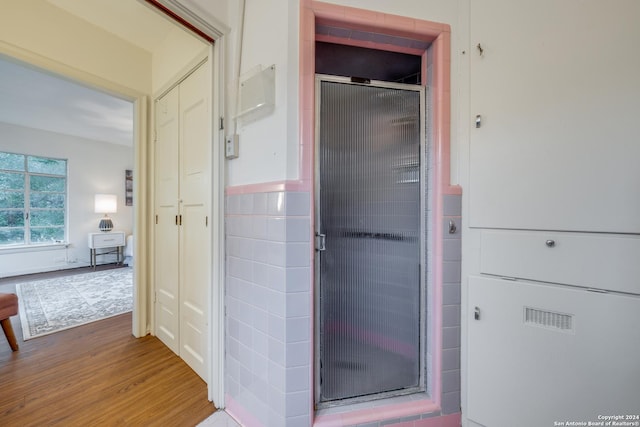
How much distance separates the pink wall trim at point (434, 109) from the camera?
112 centimetres

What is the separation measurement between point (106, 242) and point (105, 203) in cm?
80

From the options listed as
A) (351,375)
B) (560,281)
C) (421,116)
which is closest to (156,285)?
(351,375)

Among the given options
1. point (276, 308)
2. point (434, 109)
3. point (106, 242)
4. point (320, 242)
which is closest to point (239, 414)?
point (276, 308)

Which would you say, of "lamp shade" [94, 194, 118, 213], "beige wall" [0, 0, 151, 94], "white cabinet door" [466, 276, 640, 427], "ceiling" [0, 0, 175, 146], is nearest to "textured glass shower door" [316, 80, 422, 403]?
"white cabinet door" [466, 276, 640, 427]

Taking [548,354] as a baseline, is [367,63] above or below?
above

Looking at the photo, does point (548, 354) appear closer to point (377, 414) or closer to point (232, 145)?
point (377, 414)

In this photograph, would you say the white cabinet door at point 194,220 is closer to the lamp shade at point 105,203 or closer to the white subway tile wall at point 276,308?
the white subway tile wall at point 276,308

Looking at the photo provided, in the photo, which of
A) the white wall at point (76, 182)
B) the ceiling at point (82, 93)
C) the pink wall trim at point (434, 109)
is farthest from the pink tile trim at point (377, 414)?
the white wall at point (76, 182)

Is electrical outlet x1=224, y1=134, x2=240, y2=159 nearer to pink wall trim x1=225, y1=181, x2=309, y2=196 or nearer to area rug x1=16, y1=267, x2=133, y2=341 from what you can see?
pink wall trim x1=225, y1=181, x2=309, y2=196

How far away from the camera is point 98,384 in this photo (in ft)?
5.19

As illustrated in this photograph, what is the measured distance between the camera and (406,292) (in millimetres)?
1310

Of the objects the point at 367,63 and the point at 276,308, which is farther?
the point at 367,63

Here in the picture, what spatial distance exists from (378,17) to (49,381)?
2.92m

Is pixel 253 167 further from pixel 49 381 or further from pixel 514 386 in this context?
pixel 49 381
